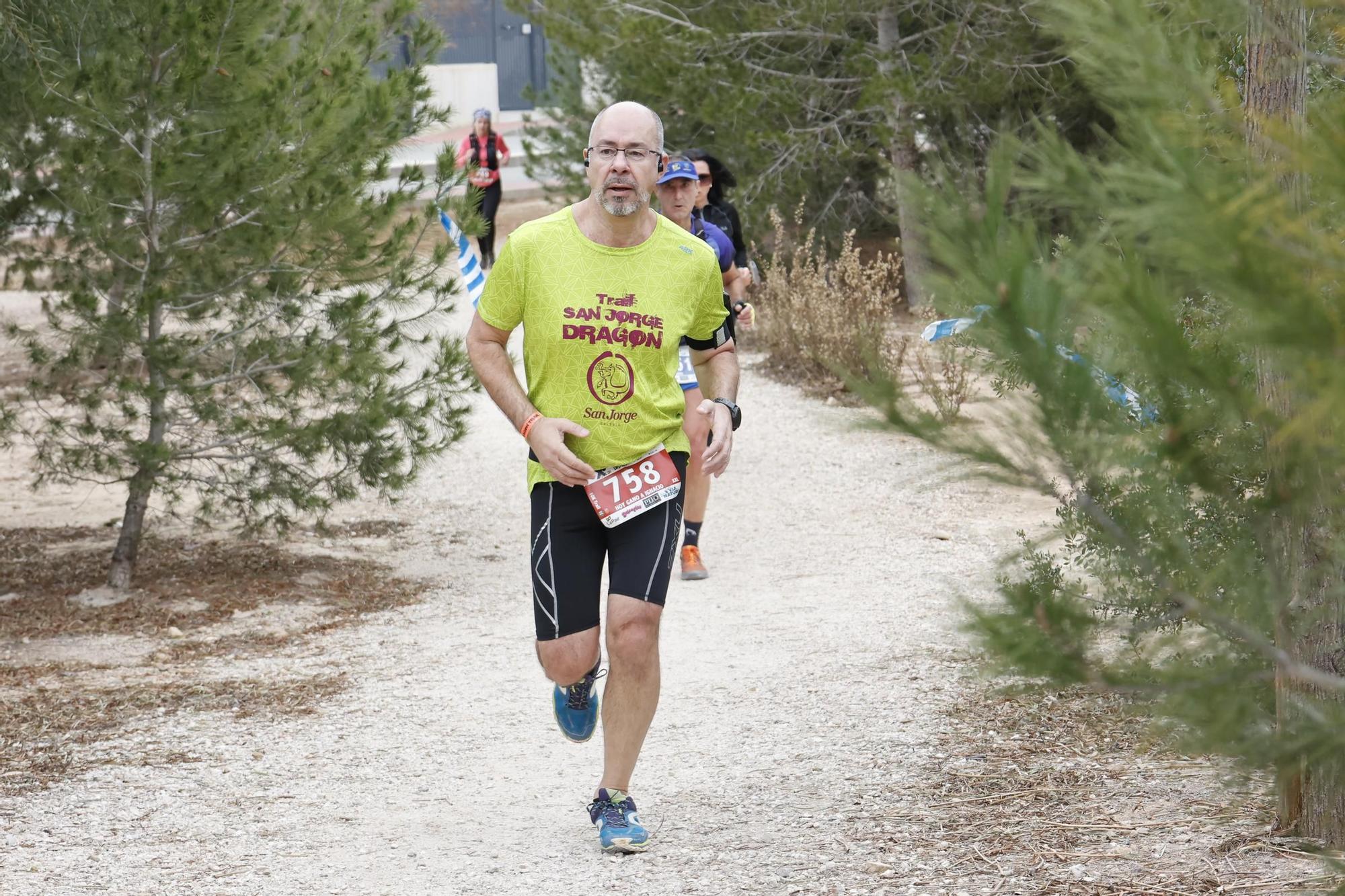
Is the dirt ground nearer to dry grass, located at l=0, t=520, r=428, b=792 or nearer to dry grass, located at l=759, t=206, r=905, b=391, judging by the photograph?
dry grass, located at l=0, t=520, r=428, b=792

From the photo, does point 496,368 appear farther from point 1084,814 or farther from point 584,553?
point 1084,814

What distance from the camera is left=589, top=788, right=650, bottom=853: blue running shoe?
160 inches

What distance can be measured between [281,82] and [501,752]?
10.4 ft

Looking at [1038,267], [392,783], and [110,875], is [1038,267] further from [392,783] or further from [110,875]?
[392,783]

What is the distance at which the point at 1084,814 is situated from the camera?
4.11m

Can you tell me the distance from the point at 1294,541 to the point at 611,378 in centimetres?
208

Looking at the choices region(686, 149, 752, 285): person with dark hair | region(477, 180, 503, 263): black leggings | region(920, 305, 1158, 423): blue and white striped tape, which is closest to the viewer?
region(920, 305, 1158, 423): blue and white striped tape

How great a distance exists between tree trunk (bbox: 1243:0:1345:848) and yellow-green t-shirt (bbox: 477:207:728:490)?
1522 mm

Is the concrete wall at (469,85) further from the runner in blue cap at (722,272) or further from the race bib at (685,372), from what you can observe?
the race bib at (685,372)

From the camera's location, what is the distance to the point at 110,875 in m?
4.06

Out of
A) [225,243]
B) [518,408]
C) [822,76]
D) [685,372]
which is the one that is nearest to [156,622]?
[225,243]

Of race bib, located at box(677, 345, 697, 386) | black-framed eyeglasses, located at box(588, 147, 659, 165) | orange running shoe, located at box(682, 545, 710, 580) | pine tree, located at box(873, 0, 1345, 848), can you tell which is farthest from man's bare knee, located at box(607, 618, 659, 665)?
orange running shoe, located at box(682, 545, 710, 580)

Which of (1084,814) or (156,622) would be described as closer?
(1084,814)

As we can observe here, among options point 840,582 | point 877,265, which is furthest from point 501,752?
point 877,265
